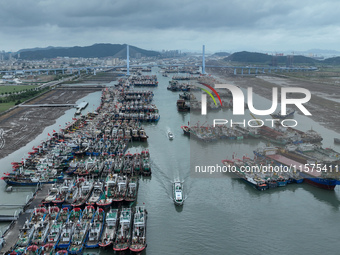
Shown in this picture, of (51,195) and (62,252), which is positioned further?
(51,195)

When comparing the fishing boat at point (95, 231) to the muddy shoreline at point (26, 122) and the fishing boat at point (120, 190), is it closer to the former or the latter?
the fishing boat at point (120, 190)

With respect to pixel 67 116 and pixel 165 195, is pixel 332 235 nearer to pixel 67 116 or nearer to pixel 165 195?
pixel 165 195

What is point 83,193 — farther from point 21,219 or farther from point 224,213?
point 224,213

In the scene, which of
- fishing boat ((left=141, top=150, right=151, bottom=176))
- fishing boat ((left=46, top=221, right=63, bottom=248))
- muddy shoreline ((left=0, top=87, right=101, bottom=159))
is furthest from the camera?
muddy shoreline ((left=0, top=87, right=101, bottom=159))

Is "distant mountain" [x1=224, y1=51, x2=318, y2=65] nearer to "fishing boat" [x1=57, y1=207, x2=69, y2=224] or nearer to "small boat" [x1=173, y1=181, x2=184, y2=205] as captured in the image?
"small boat" [x1=173, y1=181, x2=184, y2=205]

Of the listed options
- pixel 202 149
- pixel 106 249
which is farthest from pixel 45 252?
pixel 202 149

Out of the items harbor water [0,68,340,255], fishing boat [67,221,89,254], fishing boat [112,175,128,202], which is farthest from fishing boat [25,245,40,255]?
fishing boat [112,175,128,202]

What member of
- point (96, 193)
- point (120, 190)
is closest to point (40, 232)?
point (96, 193)
